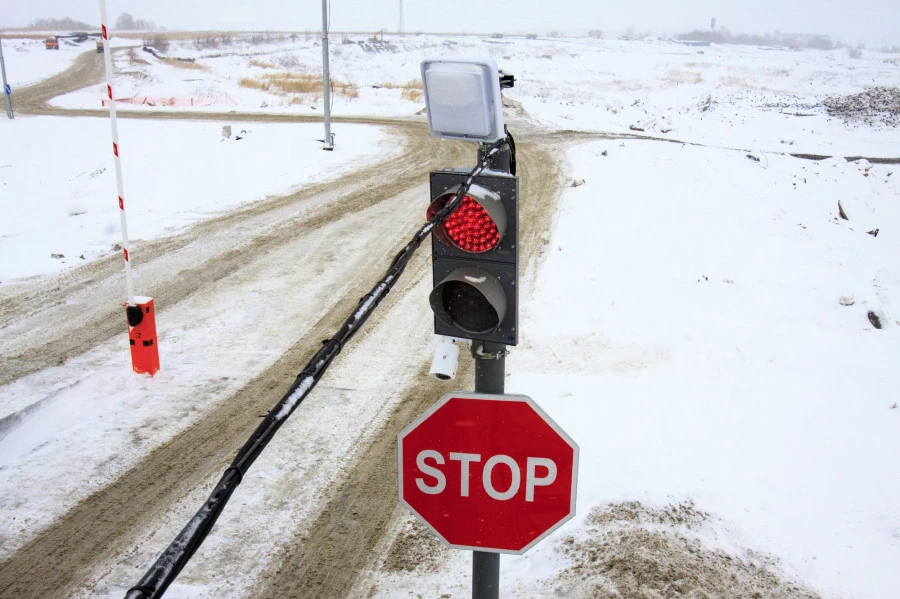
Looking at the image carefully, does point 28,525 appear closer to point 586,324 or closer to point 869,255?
point 586,324

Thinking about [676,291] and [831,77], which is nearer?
[676,291]

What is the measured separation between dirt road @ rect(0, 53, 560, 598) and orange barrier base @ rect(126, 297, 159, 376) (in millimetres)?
952

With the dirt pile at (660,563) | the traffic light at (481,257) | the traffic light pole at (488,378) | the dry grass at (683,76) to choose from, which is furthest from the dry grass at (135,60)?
the traffic light at (481,257)

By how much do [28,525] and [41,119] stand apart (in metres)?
25.9

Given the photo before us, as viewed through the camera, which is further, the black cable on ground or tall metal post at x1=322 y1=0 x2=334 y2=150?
tall metal post at x1=322 y1=0 x2=334 y2=150

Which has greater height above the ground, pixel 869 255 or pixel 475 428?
pixel 475 428

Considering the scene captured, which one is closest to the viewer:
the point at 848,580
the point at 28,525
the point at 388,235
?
the point at 848,580

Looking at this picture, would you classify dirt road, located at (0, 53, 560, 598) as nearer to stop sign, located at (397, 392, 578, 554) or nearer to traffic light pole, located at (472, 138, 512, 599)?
traffic light pole, located at (472, 138, 512, 599)

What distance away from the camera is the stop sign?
8.76 feet

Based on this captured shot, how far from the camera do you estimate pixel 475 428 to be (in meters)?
2.69

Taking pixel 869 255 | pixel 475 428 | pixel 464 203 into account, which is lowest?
pixel 869 255

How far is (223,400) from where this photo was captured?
6.70 m

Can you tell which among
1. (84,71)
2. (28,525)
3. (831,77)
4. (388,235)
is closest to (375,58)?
(84,71)

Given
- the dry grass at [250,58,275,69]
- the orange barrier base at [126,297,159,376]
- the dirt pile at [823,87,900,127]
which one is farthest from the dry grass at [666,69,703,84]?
the orange barrier base at [126,297,159,376]
